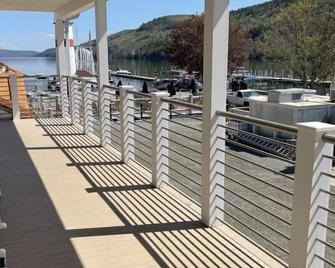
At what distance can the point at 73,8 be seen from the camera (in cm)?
738

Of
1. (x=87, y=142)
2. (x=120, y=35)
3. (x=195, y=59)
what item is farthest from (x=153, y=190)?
(x=120, y=35)

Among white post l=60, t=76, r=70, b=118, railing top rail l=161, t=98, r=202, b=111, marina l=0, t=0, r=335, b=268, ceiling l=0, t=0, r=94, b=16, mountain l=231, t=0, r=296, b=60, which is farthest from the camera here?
mountain l=231, t=0, r=296, b=60

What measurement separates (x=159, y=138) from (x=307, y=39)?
2598cm

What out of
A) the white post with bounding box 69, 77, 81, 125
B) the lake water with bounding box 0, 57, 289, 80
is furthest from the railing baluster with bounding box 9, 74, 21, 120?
the lake water with bounding box 0, 57, 289, 80

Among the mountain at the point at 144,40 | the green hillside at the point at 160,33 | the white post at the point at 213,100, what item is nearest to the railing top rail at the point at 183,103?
the white post at the point at 213,100

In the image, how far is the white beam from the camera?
6.48 meters

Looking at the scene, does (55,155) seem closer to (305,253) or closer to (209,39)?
(209,39)

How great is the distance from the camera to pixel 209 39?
9.42ft

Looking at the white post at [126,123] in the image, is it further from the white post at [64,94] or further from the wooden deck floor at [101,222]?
the white post at [64,94]

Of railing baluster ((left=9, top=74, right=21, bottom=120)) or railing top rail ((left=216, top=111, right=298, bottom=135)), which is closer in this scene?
railing top rail ((left=216, top=111, right=298, bottom=135))

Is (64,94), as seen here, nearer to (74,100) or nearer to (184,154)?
(74,100)

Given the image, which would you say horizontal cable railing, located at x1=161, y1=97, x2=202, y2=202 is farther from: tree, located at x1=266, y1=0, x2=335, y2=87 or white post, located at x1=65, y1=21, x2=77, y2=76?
tree, located at x1=266, y1=0, x2=335, y2=87

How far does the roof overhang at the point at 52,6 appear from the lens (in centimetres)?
705

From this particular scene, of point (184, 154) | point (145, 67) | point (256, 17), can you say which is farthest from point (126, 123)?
point (145, 67)
